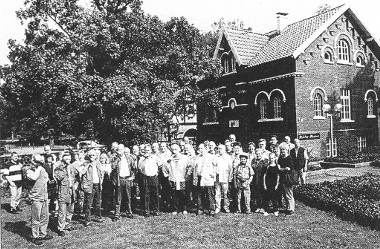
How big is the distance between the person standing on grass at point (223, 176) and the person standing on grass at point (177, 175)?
0.90 m

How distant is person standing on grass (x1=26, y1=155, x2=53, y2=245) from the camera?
767 cm

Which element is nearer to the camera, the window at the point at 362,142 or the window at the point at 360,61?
the window at the point at 362,142

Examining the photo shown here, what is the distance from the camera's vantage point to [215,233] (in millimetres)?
7828

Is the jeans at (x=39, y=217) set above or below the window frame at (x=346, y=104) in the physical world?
below

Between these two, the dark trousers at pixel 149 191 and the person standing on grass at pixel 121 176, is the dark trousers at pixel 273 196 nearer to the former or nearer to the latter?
the dark trousers at pixel 149 191

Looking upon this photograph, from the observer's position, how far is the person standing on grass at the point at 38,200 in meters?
7.67

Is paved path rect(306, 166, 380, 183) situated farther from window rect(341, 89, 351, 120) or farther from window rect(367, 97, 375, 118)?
window rect(367, 97, 375, 118)

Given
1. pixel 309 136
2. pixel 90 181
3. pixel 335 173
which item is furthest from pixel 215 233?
pixel 309 136

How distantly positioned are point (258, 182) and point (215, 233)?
238cm

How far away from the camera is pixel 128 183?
9508 millimetres

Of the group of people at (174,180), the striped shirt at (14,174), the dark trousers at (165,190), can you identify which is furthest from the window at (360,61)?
the striped shirt at (14,174)

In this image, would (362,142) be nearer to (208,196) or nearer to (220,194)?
(220,194)

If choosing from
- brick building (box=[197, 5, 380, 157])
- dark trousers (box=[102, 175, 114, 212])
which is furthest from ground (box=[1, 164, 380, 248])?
brick building (box=[197, 5, 380, 157])

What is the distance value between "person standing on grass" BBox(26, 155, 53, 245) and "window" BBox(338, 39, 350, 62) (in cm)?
1858
